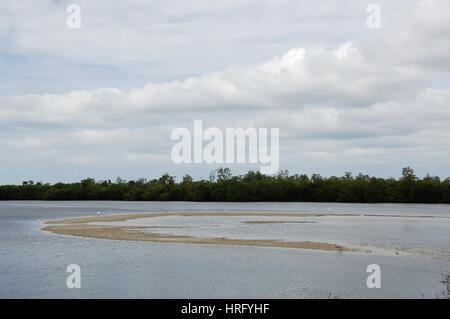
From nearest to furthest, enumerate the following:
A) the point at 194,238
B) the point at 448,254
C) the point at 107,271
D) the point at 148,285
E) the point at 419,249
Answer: the point at 148,285 < the point at 107,271 < the point at 448,254 < the point at 419,249 < the point at 194,238

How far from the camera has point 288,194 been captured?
178 m

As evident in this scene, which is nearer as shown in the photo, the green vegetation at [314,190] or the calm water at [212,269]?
the calm water at [212,269]

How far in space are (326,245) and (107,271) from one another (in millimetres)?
18455

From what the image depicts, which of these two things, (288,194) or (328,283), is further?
(288,194)

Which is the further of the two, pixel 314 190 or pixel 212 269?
pixel 314 190

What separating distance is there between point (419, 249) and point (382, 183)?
425 ft

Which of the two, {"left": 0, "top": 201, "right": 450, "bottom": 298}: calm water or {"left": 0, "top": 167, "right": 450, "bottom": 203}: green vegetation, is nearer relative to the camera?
{"left": 0, "top": 201, "right": 450, "bottom": 298}: calm water
